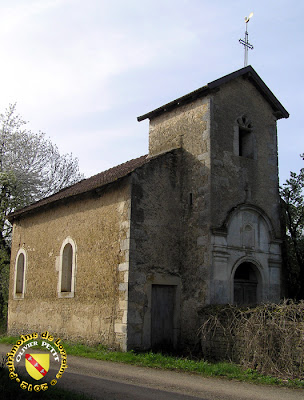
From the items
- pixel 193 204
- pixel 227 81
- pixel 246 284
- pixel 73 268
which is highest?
pixel 227 81

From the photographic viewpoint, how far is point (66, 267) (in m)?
16.3

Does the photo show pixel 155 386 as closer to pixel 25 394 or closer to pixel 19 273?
pixel 25 394

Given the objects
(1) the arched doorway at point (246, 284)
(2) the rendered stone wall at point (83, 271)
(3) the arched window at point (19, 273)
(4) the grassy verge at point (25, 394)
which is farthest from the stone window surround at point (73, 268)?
(4) the grassy verge at point (25, 394)

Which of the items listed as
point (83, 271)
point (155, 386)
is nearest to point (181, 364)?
point (155, 386)

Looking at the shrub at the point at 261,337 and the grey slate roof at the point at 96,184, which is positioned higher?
the grey slate roof at the point at 96,184

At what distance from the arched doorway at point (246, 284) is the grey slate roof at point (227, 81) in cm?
535

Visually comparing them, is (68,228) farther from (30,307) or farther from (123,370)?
(123,370)

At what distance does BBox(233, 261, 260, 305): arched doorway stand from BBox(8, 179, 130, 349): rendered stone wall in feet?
11.5

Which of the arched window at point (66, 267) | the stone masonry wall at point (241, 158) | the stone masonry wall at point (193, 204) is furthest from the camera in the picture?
the arched window at point (66, 267)

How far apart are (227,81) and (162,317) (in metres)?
7.46

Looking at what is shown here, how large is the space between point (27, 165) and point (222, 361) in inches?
691

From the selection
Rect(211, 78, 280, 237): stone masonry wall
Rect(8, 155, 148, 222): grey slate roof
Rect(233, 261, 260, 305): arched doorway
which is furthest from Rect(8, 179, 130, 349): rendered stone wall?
Rect(233, 261, 260, 305): arched doorway

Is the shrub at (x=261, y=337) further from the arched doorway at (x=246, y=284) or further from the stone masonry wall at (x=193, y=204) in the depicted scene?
the arched doorway at (x=246, y=284)

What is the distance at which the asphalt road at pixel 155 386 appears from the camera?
8.02m
